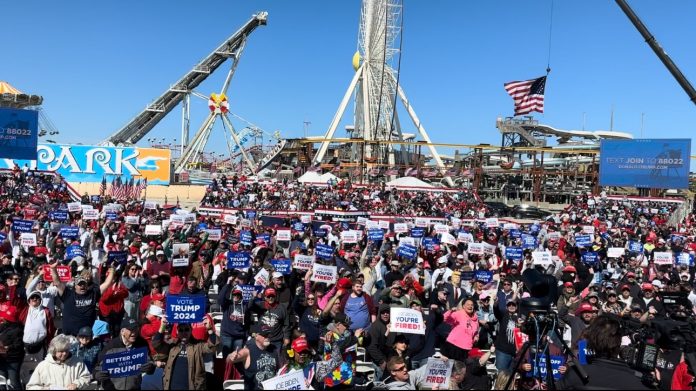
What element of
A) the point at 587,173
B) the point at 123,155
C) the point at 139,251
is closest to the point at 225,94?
the point at 123,155

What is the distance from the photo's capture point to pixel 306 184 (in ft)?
133

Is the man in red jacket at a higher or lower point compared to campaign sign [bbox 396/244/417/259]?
lower

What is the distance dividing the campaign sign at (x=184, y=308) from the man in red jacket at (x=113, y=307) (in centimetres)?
197

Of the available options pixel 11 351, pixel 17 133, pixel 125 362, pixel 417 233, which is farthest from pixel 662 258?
pixel 17 133

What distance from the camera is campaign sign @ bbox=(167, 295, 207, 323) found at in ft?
→ 20.1

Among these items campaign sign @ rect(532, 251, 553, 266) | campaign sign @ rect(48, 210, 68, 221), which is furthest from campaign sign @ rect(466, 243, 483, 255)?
campaign sign @ rect(48, 210, 68, 221)

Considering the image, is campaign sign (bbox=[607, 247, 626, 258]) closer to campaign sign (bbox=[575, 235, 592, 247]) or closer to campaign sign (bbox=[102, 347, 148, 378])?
campaign sign (bbox=[575, 235, 592, 247])

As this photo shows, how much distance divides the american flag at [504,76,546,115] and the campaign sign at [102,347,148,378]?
4494 cm

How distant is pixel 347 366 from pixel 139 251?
7457 millimetres

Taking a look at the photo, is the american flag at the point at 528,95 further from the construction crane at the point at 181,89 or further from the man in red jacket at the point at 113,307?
the man in red jacket at the point at 113,307

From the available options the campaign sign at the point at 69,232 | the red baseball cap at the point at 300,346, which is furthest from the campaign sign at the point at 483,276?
the campaign sign at the point at 69,232

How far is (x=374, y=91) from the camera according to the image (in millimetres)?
66688

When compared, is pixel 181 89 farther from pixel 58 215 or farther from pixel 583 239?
pixel 583 239

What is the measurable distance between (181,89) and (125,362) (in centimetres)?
5359
